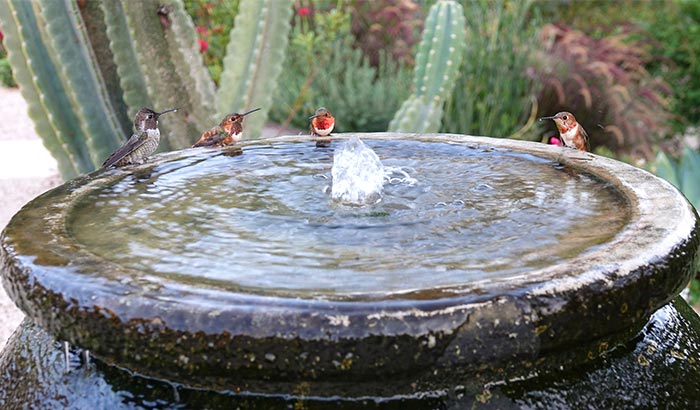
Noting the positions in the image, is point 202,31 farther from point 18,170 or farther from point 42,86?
point 42,86

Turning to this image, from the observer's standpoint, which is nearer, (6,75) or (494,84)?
(494,84)

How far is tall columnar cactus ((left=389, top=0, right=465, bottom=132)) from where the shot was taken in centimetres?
491

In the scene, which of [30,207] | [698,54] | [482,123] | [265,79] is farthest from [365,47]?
[30,207]

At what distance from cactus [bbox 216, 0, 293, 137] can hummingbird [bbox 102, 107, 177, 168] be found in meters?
2.06

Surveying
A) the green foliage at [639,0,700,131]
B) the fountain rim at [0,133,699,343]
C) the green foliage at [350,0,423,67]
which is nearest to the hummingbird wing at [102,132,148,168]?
the fountain rim at [0,133,699,343]

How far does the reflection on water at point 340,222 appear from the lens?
1483 millimetres

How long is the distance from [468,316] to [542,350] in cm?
17

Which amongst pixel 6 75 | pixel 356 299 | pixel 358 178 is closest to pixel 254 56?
pixel 358 178

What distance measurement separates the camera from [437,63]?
5.14 metres

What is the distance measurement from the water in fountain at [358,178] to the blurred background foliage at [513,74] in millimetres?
3876

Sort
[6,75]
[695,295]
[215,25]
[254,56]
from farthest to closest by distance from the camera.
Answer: [6,75] → [215,25] → [254,56] → [695,295]

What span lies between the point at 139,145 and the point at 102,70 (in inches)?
82.4

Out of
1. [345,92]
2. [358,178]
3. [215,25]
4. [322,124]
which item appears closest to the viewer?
[358,178]

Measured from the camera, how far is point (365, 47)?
932 centimetres
